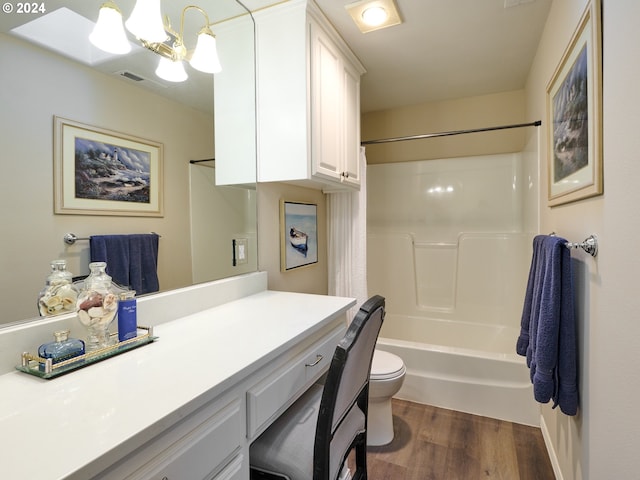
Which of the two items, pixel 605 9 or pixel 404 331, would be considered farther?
pixel 404 331

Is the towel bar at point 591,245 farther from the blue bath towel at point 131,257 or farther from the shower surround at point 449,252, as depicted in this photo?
the blue bath towel at point 131,257

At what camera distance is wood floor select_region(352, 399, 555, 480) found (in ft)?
5.30

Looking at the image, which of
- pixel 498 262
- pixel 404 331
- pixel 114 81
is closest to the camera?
pixel 114 81

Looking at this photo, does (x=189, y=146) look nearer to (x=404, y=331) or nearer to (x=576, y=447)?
(x=576, y=447)

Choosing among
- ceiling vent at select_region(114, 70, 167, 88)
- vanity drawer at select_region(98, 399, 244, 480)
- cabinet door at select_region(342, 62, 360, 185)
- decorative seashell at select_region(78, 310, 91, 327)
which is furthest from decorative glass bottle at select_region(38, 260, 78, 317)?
cabinet door at select_region(342, 62, 360, 185)

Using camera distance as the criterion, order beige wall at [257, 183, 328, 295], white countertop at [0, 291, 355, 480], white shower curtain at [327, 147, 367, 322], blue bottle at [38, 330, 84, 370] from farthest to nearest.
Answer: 1. white shower curtain at [327, 147, 367, 322]
2. beige wall at [257, 183, 328, 295]
3. blue bottle at [38, 330, 84, 370]
4. white countertop at [0, 291, 355, 480]

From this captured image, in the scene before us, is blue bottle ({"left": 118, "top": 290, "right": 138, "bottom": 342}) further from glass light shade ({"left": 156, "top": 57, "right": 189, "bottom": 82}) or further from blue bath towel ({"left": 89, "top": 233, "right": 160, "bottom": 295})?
glass light shade ({"left": 156, "top": 57, "right": 189, "bottom": 82})

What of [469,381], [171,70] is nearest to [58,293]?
[171,70]

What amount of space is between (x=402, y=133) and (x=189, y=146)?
2266 mm

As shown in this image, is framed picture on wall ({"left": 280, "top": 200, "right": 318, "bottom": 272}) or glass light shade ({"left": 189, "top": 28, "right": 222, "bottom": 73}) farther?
framed picture on wall ({"left": 280, "top": 200, "right": 318, "bottom": 272})

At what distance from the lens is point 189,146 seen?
57.4 inches

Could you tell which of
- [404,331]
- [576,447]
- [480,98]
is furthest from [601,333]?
[480,98]

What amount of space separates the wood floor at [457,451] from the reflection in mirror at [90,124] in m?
1.32

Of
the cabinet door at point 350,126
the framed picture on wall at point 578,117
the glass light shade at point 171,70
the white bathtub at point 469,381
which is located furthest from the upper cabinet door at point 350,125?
the white bathtub at point 469,381
